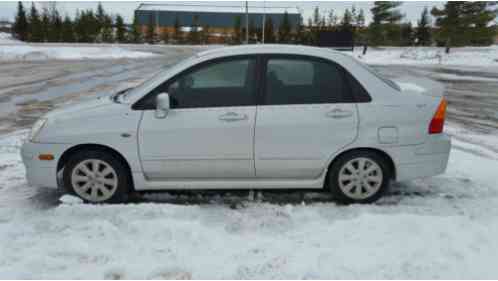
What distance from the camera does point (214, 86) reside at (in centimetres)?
434

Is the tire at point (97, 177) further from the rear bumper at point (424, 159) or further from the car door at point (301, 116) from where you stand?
the rear bumper at point (424, 159)

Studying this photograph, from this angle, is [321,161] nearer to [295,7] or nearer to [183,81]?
[183,81]

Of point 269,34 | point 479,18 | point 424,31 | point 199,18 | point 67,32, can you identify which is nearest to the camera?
point 479,18

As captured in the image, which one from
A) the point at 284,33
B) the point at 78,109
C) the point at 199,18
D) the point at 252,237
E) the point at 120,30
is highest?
the point at 199,18

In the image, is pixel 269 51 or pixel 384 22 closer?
pixel 269 51

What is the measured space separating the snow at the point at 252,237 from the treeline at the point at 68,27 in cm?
5404

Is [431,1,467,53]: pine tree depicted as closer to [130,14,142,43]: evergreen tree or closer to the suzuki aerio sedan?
the suzuki aerio sedan

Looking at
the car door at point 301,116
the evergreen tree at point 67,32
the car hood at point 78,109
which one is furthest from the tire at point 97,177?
the evergreen tree at point 67,32

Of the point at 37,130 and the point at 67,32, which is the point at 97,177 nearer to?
the point at 37,130

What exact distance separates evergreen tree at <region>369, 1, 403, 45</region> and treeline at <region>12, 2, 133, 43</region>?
32.8m

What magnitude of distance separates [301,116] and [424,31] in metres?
52.4

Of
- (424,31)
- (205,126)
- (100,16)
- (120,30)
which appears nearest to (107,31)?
(120,30)

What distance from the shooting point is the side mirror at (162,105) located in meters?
4.10

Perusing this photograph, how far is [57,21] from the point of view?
53.3 metres
